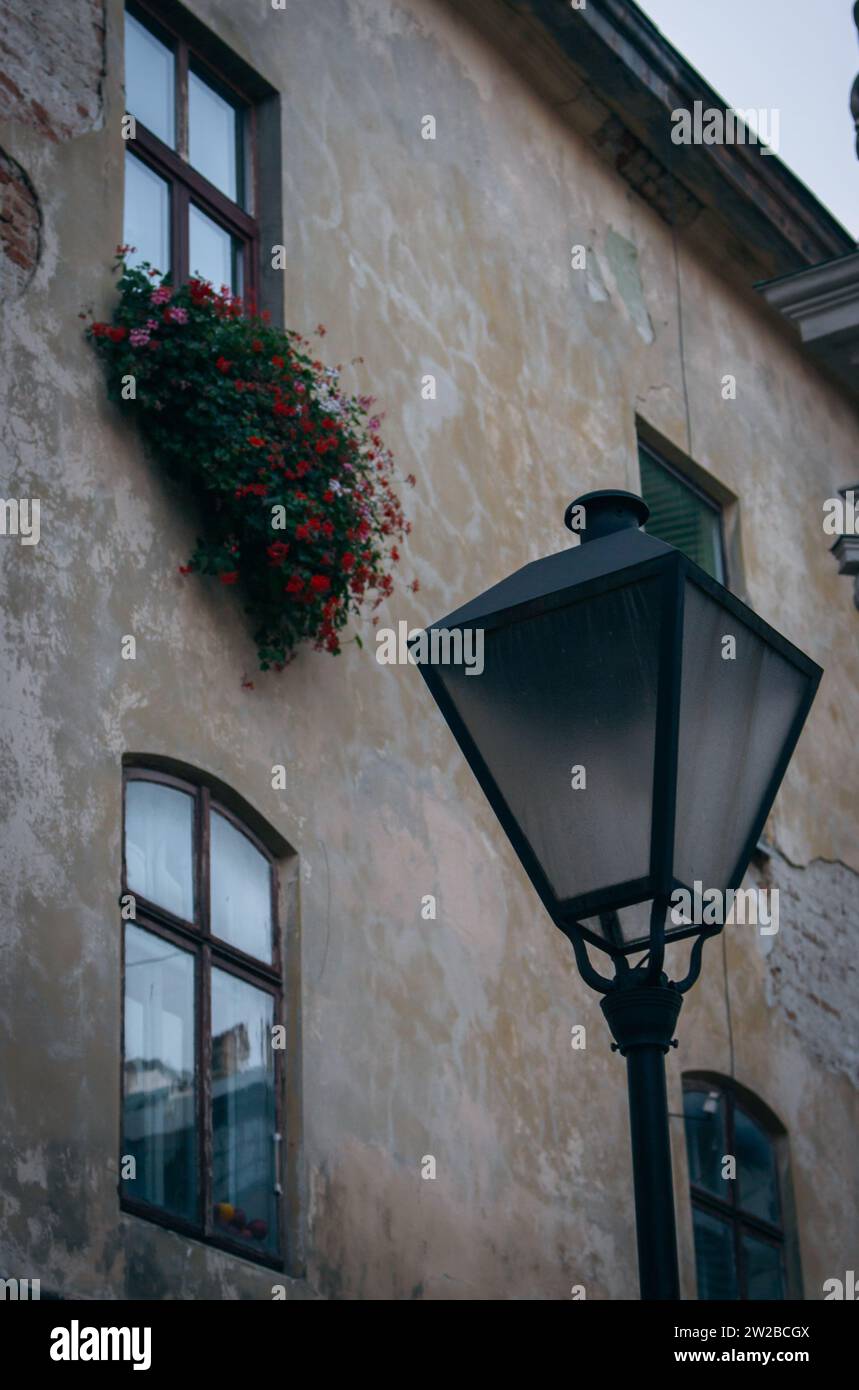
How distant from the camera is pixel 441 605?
10070mm

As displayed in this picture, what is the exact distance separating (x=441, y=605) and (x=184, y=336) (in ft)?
7.18

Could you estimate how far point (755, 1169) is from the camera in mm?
11633

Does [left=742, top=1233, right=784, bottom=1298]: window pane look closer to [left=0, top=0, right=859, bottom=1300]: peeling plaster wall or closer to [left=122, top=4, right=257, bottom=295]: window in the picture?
[left=0, top=0, right=859, bottom=1300]: peeling plaster wall

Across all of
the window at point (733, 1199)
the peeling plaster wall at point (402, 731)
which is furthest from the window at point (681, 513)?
the window at point (733, 1199)

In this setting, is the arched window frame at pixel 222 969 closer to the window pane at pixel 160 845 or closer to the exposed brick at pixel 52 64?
the window pane at pixel 160 845

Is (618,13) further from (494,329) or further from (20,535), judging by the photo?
(20,535)

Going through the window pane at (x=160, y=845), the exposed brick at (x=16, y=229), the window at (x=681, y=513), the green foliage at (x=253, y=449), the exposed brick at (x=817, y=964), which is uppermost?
the window at (x=681, y=513)

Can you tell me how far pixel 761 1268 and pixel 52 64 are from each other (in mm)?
6694

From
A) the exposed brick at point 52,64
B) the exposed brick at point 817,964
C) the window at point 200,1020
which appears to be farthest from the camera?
the exposed brick at point 817,964

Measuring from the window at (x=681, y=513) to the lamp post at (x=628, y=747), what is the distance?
8491 millimetres

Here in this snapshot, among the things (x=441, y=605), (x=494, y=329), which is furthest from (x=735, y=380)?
(x=441, y=605)

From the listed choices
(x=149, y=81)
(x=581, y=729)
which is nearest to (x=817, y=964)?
(x=149, y=81)

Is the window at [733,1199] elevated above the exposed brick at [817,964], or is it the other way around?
the exposed brick at [817,964]

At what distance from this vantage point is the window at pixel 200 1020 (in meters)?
7.50
